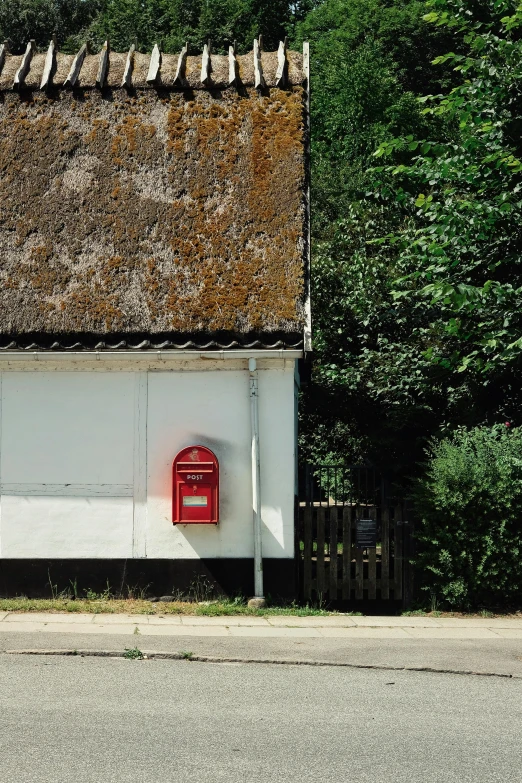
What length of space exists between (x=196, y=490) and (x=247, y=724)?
177 inches

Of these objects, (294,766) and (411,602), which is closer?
(294,766)

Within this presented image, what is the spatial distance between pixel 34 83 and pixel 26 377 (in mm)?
4497

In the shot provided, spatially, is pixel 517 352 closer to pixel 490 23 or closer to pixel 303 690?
pixel 490 23

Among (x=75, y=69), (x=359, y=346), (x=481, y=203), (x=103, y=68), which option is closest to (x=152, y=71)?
(x=103, y=68)

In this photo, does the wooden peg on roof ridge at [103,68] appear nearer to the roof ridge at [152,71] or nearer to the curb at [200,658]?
the roof ridge at [152,71]

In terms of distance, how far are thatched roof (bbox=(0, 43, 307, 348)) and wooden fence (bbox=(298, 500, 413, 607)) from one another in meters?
2.36

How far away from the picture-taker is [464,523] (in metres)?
11.3

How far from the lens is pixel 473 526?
11.3 meters

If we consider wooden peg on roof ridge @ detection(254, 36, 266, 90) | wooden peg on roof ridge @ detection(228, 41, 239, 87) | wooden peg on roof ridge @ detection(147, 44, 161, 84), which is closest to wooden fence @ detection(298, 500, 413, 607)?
wooden peg on roof ridge @ detection(254, 36, 266, 90)

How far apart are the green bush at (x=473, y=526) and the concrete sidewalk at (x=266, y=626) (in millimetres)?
502

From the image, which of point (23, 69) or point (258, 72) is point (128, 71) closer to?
point (23, 69)

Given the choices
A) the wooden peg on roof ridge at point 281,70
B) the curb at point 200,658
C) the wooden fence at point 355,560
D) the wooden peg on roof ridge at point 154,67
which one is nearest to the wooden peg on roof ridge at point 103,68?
the wooden peg on roof ridge at point 154,67

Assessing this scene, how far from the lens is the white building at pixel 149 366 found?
11.2m

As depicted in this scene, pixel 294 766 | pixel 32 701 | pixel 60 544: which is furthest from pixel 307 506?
pixel 294 766
